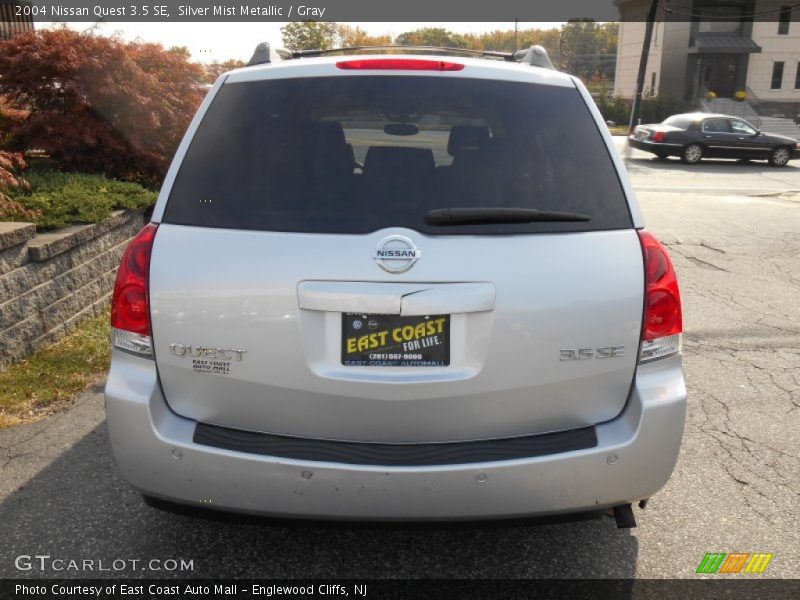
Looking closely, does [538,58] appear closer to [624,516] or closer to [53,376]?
[624,516]

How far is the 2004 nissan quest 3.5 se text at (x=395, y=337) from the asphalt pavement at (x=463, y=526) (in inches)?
9.1

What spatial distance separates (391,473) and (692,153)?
25.0 metres

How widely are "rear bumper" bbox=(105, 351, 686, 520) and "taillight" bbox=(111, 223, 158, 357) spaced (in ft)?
0.23

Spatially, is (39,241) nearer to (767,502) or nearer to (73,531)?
(73,531)

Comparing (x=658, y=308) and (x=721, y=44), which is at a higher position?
(x=721, y=44)

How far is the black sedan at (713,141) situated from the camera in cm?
2456

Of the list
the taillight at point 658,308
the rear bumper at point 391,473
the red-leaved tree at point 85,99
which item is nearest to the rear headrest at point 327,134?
the rear bumper at point 391,473

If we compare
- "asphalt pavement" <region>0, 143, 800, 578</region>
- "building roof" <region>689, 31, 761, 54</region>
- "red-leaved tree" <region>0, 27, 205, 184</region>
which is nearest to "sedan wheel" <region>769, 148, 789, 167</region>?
"asphalt pavement" <region>0, 143, 800, 578</region>

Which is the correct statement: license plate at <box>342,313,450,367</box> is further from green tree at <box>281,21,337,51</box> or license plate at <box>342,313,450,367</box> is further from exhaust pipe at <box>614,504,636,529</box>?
green tree at <box>281,21,337,51</box>

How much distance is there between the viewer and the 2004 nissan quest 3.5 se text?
2354 millimetres

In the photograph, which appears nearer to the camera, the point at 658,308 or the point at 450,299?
the point at 450,299

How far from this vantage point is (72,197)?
6129 millimetres

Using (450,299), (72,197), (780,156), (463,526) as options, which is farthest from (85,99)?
(780,156)

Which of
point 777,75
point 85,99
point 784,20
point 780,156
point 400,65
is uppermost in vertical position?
point 784,20
